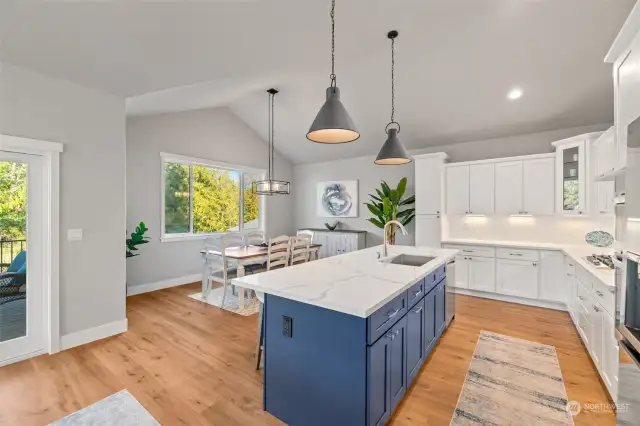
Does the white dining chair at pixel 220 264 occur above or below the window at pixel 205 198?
below

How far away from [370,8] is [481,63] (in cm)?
187

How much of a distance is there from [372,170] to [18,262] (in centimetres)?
578

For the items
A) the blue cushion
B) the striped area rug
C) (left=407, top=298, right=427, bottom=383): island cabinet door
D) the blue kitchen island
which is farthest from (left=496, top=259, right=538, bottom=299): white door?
the blue cushion

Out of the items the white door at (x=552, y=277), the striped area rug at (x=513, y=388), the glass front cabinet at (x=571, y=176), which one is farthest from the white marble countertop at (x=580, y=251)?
the striped area rug at (x=513, y=388)

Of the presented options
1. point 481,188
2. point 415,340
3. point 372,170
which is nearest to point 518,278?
point 481,188

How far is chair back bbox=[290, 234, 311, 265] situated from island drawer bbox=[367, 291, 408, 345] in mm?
2575

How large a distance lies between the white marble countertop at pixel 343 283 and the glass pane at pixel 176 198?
12.8 feet

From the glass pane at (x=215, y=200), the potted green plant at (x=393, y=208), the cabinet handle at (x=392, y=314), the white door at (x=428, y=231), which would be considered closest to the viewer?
the cabinet handle at (x=392, y=314)

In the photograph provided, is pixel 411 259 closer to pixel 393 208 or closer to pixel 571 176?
pixel 393 208

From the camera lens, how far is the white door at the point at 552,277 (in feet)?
13.2

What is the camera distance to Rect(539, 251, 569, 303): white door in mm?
4035

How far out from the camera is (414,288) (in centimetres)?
226

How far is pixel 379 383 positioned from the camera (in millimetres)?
1683

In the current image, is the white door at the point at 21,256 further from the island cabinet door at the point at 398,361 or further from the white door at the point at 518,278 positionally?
the white door at the point at 518,278
